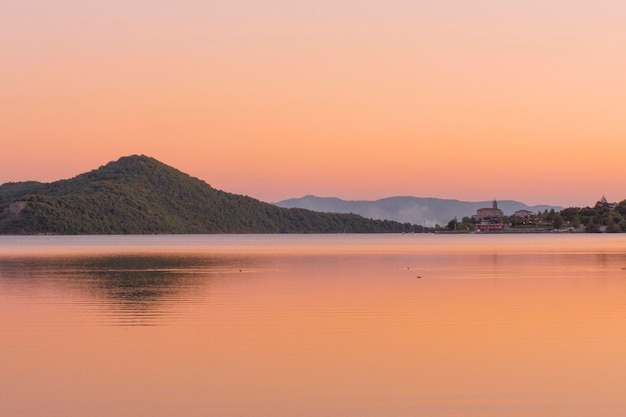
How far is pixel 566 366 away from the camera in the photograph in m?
22.7

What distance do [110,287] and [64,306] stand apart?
1183 cm

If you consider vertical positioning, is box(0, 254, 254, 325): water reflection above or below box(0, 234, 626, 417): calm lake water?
above

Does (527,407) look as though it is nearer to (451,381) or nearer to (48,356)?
(451,381)

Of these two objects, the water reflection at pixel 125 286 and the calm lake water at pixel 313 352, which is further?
the water reflection at pixel 125 286

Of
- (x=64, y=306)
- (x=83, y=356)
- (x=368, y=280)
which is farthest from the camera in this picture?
(x=368, y=280)

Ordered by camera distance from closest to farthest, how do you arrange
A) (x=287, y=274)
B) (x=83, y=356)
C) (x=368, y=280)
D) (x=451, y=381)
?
(x=451, y=381) → (x=83, y=356) → (x=368, y=280) → (x=287, y=274)

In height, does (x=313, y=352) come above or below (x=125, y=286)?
below

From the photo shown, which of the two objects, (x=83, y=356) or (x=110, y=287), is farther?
(x=110, y=287)

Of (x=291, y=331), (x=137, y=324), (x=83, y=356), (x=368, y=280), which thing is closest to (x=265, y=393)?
(x=83, y=356)

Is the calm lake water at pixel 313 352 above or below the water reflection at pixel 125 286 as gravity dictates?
below

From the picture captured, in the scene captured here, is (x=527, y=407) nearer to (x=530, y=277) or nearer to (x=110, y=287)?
(x=110, y=287)

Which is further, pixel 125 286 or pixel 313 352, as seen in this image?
pixel 125 286

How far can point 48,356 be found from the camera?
24.4 m

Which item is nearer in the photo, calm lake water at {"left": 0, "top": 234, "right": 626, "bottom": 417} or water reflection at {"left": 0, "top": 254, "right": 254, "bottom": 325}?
calm lake water at {"left": 0, "top": 234, "right": 626, "bottom": 417}
